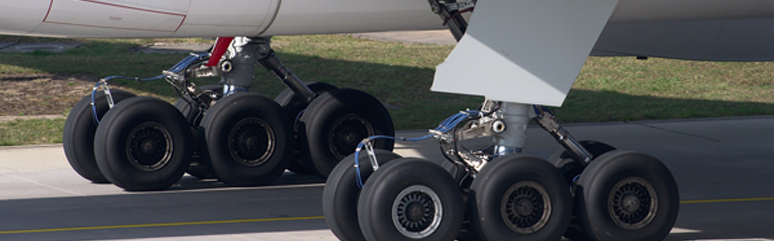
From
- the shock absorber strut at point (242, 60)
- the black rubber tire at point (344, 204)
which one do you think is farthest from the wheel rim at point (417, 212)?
the shock absorber strut at point (242, 60)

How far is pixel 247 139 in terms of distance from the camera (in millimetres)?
9727

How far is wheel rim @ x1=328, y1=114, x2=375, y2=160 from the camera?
10031mm

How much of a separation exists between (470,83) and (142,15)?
2.56 meters

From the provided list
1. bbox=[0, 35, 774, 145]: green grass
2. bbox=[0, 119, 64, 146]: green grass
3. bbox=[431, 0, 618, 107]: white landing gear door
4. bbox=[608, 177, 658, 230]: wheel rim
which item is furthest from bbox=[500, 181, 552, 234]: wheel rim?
bbox=[0, 119, 64, 146]: green grass

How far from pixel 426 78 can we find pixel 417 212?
12.4 metres

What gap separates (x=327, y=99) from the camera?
9.90m

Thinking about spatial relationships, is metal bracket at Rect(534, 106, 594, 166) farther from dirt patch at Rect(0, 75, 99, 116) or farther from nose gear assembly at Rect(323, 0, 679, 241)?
dirt patch at Rect(0, 75, 99, 116)

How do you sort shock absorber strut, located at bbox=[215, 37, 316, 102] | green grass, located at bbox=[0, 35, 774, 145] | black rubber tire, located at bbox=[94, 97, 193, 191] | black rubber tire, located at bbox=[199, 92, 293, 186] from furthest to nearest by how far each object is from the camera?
1. green grass, located at bbox=[0, 35, 774, 145]
2. shock absorber strut, located at bbox=[215, 37, 316, 102]
3. black rubber tire, located at bbox=[199, 92, 293, 186]
4. black rubber tire, located at bbox=[94, 97, 193, 191]

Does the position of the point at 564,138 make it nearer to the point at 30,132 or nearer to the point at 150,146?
the point at 150,146

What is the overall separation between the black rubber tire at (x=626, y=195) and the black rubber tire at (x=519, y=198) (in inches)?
7.2

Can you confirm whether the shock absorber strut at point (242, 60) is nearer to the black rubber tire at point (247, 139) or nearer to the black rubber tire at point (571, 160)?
the black rubber tire at point (247, 139)

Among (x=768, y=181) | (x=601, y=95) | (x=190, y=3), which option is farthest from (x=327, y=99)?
(x=601, y=95)

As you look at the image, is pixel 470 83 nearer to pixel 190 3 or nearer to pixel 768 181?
pixel 190 3

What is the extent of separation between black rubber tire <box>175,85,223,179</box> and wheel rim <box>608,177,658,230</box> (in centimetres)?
419
